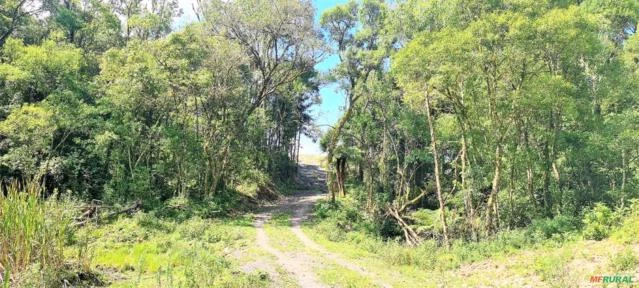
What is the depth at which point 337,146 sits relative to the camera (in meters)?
32.4

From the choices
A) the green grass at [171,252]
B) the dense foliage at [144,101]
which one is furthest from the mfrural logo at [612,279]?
the dense foliage at [144,101]

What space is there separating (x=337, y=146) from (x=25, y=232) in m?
25.8

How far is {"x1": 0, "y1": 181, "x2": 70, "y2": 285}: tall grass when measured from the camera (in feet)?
23.9

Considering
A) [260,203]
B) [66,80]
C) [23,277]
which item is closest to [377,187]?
[260,203]

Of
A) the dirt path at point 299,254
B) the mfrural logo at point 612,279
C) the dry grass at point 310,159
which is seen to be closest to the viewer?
the mfrural logo at point 612,279

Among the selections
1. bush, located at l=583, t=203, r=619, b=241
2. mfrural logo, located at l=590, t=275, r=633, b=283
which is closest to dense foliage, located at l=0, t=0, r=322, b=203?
bush, located at l=583, t=203, r=619, b=241

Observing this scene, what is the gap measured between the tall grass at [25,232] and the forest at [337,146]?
0.11 ft

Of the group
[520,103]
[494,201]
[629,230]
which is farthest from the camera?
[494,201]

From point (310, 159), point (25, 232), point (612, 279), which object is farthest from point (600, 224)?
point (310, 159)

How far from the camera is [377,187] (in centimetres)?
3055

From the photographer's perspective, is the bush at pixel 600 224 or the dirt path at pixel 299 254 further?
the bush at pixel 600 224

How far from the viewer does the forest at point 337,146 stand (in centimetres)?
1140

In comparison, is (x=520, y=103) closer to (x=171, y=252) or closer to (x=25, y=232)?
(x=171, y=252)

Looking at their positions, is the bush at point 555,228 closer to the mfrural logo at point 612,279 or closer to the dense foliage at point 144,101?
the mfrural logo at point 612,279
